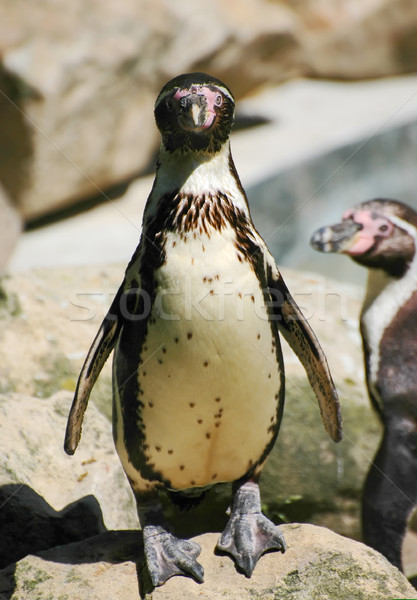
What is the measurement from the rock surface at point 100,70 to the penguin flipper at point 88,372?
4.50m

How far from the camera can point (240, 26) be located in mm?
8102

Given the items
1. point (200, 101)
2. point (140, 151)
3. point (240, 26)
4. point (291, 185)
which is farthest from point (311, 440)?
point (240, 26)

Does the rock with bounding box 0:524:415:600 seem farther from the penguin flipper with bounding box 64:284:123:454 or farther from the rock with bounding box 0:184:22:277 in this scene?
the rock with bounding box 0:184:22:277

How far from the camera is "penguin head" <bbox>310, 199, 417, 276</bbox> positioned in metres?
3.56

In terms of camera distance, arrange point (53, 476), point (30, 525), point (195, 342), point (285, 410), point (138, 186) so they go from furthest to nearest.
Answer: point (138, 186) < point (285, 410) < point (53, 476) < point (30, 525) < point (195, 342)

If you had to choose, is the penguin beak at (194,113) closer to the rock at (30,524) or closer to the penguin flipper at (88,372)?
the penguin flipper at (88,372)

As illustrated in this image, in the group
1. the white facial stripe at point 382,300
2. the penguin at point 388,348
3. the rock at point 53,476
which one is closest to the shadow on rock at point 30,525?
the rock at point 53,476

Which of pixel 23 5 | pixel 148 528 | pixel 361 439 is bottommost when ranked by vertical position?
pixel 148 528

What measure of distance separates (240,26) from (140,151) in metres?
1.59

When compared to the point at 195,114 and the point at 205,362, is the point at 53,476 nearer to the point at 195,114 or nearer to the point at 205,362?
the point at 205,362

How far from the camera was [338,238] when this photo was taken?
3.61 m

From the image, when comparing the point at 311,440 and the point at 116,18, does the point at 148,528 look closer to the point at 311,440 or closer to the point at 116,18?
the point at 311,440

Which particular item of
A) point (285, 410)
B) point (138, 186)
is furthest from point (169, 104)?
point (138, 186)

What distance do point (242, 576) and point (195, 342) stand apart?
0.73 metres
